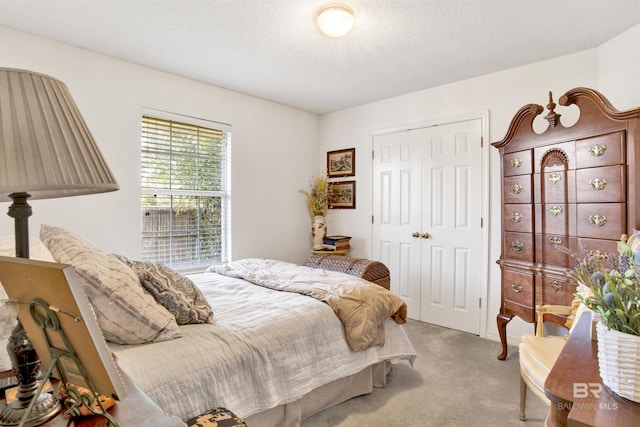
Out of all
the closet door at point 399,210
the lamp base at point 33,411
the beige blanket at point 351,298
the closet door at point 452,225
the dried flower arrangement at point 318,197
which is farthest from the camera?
the dried flower arrangement at point 318,197

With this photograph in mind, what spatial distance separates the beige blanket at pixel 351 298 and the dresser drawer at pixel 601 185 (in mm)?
1398

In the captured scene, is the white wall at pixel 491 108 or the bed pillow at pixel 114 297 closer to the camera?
the bed pillow at pixel 114 297

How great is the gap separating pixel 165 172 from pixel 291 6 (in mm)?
1986

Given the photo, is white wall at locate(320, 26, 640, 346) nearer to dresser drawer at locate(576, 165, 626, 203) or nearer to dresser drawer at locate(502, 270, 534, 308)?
dresser drawer at locate(502, 270, 534, 308)

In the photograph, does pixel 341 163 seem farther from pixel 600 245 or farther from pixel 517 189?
pixel 600 245

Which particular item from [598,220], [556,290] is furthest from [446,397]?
[598,220]

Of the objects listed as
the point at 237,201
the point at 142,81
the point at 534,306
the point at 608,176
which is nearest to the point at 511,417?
the point at 534,306

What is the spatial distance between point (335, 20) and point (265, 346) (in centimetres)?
202

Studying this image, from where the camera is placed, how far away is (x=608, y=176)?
2.12 metres

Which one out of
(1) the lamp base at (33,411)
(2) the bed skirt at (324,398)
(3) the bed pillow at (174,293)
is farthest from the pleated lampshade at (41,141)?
(2) the bed skirt at (324,398)

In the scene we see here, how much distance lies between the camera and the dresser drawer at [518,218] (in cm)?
259

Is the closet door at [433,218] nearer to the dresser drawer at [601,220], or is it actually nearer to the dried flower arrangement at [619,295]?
the dresser drawer at [601,220]

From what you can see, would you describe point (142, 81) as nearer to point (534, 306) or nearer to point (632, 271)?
point (632, 271)

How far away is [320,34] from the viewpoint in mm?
2543
